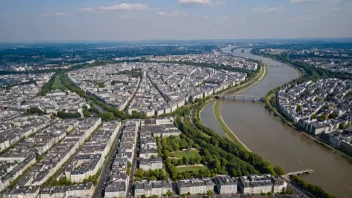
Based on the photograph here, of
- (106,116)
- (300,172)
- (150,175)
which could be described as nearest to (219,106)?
(106,116)

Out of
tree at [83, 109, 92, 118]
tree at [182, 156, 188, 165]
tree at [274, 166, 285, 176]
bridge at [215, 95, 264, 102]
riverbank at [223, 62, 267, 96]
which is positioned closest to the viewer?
tree at [274, 166, 285, 176]

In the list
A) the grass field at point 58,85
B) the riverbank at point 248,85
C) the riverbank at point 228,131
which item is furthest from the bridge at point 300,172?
the grass field at point 58,85

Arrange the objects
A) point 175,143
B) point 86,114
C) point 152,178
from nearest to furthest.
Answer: point 152,178, point 175,143, point 86,114

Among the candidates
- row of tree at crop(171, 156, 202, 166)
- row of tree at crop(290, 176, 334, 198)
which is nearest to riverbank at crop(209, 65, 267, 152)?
row of tree at crop(171, 156, 202, 166)

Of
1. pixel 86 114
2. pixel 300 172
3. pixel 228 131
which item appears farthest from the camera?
pixel 86 114

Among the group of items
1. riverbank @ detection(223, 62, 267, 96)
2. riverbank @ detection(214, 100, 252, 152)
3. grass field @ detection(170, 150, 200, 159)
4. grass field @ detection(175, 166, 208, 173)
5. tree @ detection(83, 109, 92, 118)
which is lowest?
grass field @ detection(175, 166, 208, 173)

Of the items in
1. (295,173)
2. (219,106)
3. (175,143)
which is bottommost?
(295,173)

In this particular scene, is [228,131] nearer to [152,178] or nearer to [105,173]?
[152,178]

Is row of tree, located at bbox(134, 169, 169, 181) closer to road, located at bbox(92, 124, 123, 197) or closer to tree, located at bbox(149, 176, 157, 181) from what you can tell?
tree, located at bbox(149, 176, 157, 181)
